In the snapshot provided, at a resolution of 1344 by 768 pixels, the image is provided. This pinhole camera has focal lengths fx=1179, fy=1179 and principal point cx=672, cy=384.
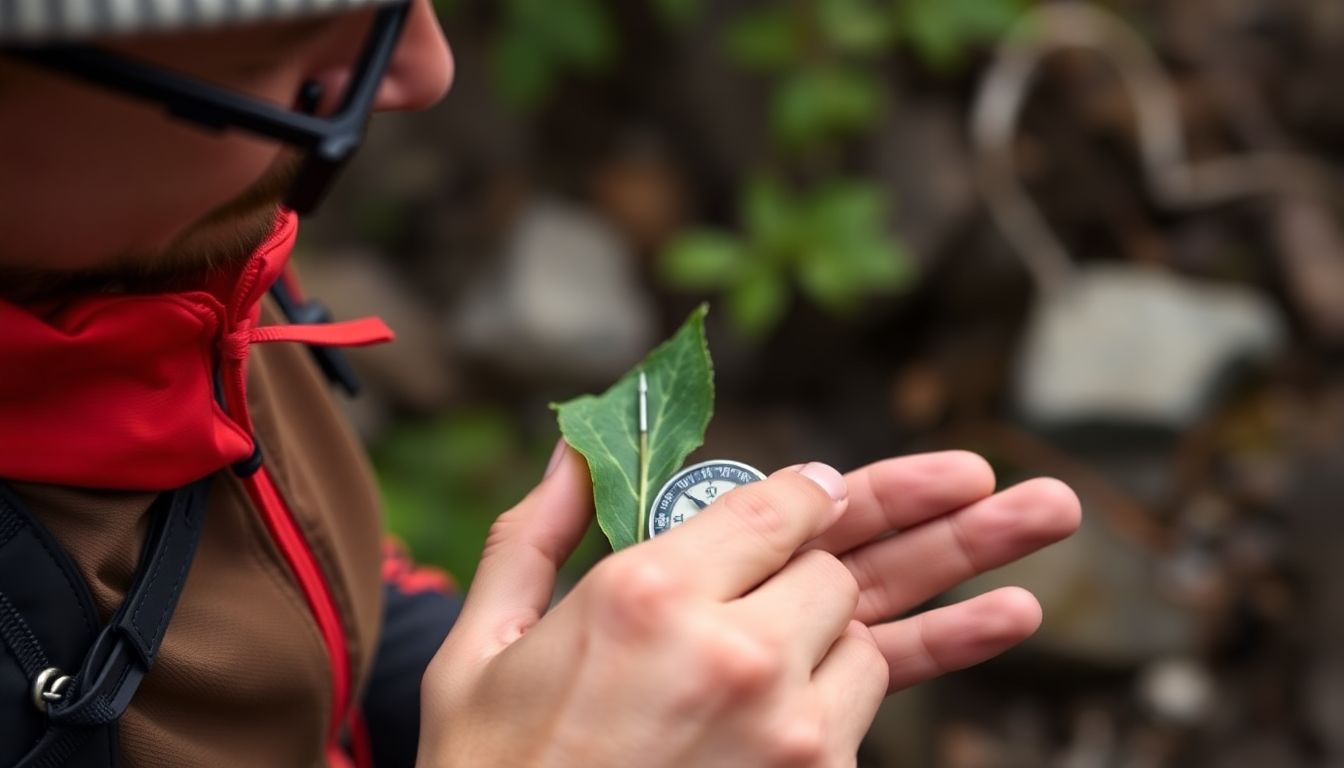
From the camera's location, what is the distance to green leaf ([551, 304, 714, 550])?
1.03 meters

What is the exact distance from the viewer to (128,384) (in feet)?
2.93

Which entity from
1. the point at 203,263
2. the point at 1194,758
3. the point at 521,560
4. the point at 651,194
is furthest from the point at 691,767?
the point at 651,194

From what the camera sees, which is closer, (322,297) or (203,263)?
(203,263)

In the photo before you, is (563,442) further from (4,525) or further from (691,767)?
(4,525)

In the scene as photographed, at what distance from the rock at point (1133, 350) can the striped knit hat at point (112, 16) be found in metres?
2.36

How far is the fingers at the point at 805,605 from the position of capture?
843 millimetres

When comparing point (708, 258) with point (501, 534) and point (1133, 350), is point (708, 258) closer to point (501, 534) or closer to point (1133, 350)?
point (1133, 350)

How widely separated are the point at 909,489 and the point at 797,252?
1.65 m

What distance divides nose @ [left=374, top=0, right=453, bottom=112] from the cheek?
11 cm

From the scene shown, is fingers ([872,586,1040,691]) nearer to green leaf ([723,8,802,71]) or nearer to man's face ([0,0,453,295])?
man's face ([0,0,453,295])

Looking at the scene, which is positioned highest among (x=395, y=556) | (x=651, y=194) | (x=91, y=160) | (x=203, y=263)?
(x=91, y=160)

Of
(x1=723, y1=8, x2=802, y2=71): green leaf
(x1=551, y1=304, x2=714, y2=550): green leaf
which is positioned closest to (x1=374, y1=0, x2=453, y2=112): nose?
(x1=551, y1=304, x2=714, y2=550): green leaf

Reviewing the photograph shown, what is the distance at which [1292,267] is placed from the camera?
2.95 m

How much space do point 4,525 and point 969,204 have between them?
254cm
